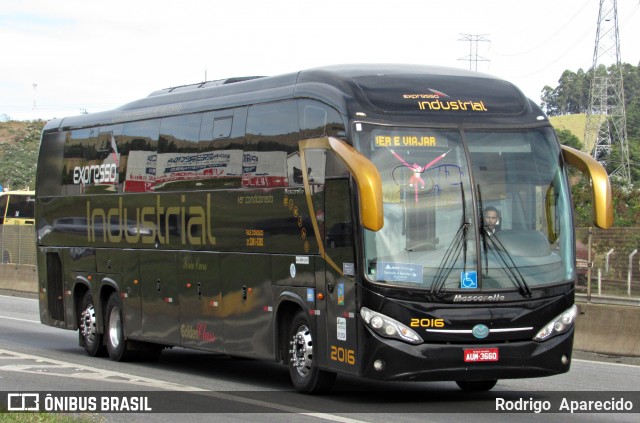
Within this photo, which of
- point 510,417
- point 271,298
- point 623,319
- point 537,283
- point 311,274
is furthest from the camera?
point 623,319

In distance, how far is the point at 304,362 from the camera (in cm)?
1355

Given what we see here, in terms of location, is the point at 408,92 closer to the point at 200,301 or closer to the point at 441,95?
the point at 441,95

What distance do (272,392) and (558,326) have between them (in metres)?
3.43

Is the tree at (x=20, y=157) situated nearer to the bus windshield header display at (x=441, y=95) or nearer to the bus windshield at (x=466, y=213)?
the bus windshield header display at (x=441, y=95)

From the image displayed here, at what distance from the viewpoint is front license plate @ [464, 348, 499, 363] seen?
1209 cm

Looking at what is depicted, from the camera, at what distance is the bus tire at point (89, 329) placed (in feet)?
63.5

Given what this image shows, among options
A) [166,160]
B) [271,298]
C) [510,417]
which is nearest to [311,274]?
[271,298]

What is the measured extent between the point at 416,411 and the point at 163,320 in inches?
239

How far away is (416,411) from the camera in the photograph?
1220 centimetres

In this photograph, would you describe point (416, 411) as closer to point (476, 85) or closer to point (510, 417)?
point (510, 417)

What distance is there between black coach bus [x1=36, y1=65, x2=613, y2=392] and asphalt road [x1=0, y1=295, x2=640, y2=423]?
44 centimetres

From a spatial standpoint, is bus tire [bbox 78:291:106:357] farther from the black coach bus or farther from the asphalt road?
the black coach bus

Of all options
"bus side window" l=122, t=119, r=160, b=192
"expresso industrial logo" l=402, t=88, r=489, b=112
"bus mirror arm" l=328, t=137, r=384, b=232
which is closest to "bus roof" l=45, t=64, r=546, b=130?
"expresso industrial logo" l=402, t=88, r=489, b=112

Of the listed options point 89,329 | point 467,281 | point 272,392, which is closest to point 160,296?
point 89,329
